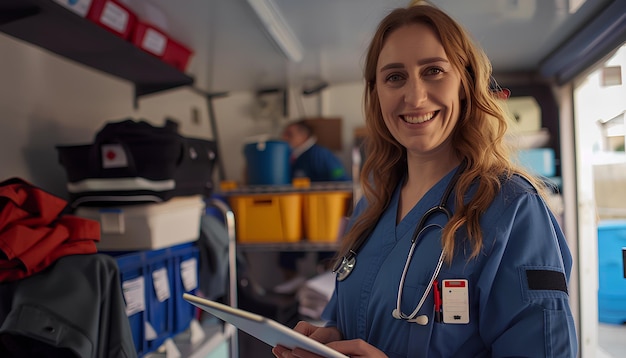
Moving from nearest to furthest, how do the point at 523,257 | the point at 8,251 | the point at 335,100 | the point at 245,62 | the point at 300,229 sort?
the point at 523,257, the point at 8,251, the point at 245,62, the point at 300,229, the point at 335,100

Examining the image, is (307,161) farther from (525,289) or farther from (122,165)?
(525,289)

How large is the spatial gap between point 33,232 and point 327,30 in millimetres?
1551

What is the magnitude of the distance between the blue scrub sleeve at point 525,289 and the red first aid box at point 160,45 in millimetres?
1695

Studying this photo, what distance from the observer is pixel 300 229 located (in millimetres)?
2779

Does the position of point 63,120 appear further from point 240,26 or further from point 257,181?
point 257,181

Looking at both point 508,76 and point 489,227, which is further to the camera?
point 508,76

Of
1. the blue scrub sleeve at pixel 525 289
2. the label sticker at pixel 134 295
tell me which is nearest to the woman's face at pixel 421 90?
the blue scrub sleeve at pixel 525 289

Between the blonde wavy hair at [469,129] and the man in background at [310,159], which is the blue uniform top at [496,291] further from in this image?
the man in background at [310,159]

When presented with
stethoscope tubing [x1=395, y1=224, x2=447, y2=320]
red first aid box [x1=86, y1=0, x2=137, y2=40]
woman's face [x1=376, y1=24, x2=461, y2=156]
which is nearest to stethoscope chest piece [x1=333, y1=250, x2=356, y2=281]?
stethoscope tubing [x1=395, y1=224, x2=447, y2=320]

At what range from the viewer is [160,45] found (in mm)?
2037

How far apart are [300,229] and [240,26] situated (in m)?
1.37

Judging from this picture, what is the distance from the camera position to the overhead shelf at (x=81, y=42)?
1.31 meters

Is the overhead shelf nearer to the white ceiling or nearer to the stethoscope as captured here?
the white ceiling

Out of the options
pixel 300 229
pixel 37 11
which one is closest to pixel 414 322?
pixel 37 11
